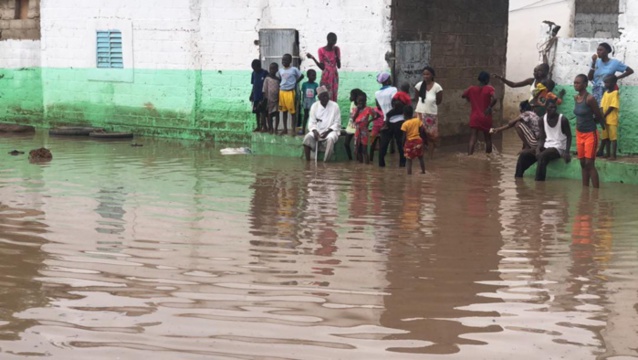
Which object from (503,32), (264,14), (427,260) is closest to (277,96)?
(264,14)

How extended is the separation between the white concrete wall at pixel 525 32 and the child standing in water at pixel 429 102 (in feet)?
21.2

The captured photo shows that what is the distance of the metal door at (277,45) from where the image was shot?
1619 centimetres

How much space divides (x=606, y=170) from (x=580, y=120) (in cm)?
81

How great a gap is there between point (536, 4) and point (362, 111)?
9.20 m

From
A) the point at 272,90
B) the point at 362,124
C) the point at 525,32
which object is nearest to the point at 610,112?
the point at 362,124

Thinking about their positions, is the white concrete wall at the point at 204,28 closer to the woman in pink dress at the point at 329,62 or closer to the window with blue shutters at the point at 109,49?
the window with blue shutters at the point at 109,49

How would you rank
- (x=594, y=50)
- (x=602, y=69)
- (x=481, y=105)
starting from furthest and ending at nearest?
(x=481, y=105)
(x=594, y=50)
(x=602, y=69)

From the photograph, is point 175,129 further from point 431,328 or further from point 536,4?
point 431,328

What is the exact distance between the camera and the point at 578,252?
811 centimetres

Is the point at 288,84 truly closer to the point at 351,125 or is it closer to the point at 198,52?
the point at 351,125

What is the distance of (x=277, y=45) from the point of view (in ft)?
53.4

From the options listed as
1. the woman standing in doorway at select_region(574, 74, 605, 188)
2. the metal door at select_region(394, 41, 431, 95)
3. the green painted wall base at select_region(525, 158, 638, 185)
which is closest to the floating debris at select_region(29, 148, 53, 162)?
the metal door at select_region(394, 41, 431, 95)

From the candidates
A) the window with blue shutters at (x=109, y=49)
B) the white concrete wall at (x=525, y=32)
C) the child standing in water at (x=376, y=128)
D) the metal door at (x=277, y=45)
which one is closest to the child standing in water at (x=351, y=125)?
the child standing in water at (x=376, y=128)

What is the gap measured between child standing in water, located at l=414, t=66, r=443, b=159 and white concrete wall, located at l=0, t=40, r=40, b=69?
27.0ft
